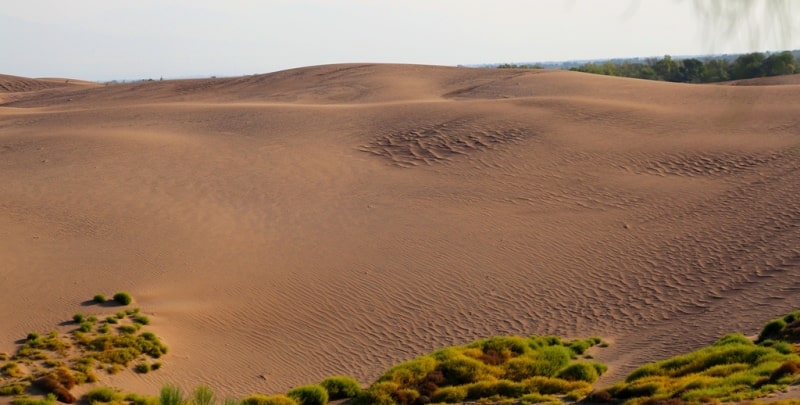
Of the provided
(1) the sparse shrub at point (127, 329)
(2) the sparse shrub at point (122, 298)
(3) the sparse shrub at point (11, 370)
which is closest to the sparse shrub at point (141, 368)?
(1) the sparse shrub at point (127, 329)

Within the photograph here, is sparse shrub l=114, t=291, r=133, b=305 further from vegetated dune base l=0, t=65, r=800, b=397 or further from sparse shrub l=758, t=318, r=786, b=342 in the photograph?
sparse shrub l=758, t=318, r=786, b=342

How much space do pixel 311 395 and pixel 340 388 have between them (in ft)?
2.36

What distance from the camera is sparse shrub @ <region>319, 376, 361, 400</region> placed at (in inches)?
524

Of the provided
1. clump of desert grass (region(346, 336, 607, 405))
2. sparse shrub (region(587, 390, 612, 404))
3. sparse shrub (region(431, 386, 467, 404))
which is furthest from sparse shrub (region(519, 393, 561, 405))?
sparse shrub (region(431, 386, 467, 404))

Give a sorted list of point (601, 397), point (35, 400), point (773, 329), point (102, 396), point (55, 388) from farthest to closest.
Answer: point (773, 329)
point (102, 396)
point (55, 388)
point (35, 400)
point (601, 397)

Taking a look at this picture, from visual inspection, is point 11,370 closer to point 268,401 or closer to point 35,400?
point 35,400

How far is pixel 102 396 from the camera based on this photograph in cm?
1315

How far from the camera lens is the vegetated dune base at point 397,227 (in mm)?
16969

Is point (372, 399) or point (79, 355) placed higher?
point (79, 355)

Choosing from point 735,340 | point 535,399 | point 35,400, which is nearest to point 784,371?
point 535,399

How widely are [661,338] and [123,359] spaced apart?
9598mm

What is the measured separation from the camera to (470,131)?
100 ft

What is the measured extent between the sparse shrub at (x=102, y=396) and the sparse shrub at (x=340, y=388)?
122 inches

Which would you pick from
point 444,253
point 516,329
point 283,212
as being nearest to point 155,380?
point 516,329
